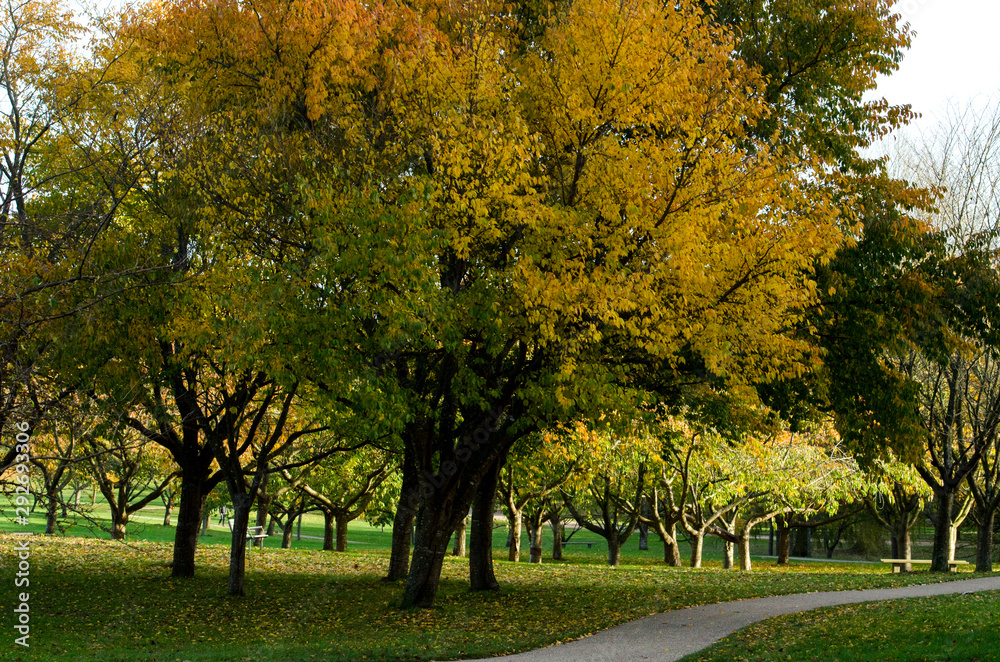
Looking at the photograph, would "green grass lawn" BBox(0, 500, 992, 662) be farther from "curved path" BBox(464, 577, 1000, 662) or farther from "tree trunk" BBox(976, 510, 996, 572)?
"tree trunk" BBox(976, 510, 996, 572)

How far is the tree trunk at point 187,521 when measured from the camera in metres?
17.3

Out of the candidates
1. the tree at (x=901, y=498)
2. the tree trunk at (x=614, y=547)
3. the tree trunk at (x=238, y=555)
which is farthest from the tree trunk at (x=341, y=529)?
the tree at (x=901, y=498)

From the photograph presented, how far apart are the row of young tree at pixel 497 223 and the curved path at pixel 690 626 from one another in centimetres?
322

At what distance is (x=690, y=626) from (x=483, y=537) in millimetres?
5197

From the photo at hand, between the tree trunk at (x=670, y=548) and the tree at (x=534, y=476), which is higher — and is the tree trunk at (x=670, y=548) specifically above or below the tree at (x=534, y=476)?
below

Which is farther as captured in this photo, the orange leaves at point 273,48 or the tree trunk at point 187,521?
the tree trunk at point 187,521

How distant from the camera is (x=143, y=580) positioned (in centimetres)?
1653

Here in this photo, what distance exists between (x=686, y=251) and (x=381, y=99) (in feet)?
17.1

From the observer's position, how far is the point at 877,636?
10.2 meters

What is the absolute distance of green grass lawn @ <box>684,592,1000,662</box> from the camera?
905 centimetres

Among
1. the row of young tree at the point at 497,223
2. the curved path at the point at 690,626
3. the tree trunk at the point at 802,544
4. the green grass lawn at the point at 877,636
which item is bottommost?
the tree trunk at the point at 802,544

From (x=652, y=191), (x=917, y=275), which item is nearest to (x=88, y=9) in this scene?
(x=652, y=191)

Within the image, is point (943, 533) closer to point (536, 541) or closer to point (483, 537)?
point (483, 537)

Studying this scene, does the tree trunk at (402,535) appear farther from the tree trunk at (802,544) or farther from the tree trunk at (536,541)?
the tree trunk at (802,544)
